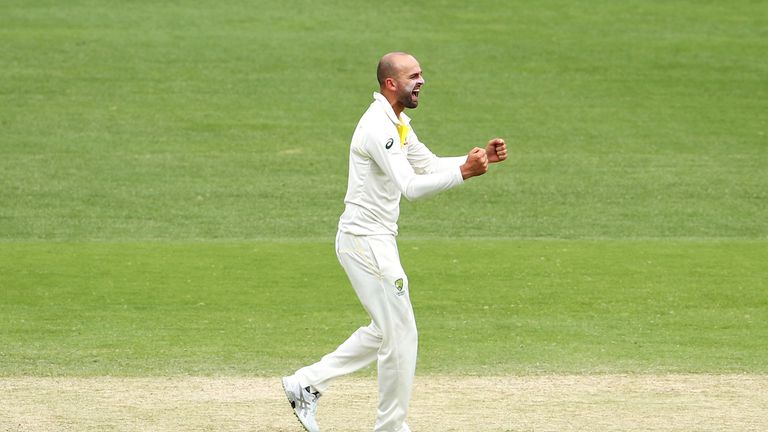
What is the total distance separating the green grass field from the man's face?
10.7 ft

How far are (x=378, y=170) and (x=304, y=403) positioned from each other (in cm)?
168

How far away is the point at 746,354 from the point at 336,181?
11381 mm

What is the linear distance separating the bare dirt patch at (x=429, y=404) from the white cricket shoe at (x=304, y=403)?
0.15 metres

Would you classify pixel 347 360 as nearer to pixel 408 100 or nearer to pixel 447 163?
pixel 447 163

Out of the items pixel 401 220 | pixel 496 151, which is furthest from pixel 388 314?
pixel 401 220

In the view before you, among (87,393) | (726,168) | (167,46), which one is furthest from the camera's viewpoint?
(167,46)

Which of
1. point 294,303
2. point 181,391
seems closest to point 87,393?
point 181,391

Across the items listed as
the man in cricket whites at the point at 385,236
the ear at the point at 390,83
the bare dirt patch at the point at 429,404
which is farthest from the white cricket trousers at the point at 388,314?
the ear at the point at 390,83

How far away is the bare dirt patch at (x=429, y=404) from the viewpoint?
363 inches

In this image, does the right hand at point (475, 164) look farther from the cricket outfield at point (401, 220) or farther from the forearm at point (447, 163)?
the cricket outfield at point (401, 220)

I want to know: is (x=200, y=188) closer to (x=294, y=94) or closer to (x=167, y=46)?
(x=294, y=94)

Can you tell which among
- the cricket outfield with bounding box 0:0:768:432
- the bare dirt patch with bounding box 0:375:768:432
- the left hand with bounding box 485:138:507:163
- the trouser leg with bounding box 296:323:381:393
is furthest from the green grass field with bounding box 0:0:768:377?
the left hand with bounding box 485:138:507:163

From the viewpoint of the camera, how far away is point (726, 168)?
23.5 m

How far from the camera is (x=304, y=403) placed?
29.9 feet
